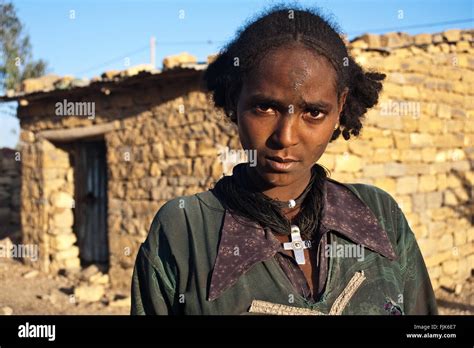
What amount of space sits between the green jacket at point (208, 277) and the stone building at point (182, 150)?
3860 millimetres

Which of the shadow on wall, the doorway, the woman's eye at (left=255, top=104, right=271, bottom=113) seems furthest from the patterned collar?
the shadow on wall

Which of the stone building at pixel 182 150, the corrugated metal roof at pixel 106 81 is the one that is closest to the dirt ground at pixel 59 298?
the stone building at pixel 182 150

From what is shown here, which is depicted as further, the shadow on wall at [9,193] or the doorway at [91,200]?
the shadow on wall at [9,193]

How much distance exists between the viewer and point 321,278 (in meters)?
1.32

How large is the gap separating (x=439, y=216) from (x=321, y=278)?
18.9 ft

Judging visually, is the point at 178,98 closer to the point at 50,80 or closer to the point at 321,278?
the point at 50,80

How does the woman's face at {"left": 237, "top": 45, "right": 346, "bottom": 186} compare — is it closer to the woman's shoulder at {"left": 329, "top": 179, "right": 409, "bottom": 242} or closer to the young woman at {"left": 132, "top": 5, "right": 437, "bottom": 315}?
the young woman at {"left": 132, "top": 5, "right": 437, "bottom": 315}

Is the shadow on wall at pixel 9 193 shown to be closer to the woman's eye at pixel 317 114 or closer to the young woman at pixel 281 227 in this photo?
the young woman at pixel 281 227

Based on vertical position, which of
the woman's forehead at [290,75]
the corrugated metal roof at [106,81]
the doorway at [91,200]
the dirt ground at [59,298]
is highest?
the corrugated metal roof at [106,81]

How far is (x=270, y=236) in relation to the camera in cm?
135

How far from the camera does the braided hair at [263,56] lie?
4.33ft

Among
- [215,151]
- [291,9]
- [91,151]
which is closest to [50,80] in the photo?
[91,151]

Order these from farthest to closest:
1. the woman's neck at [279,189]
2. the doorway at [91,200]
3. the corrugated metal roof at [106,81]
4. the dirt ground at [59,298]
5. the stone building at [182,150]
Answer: the doorway at [91,200], the dirt ground at [59,298], the stone building at [182,150], the corrugated metal roof at [106,81], the woman's neck at [279,189]

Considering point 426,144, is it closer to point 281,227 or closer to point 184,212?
point 281,227
